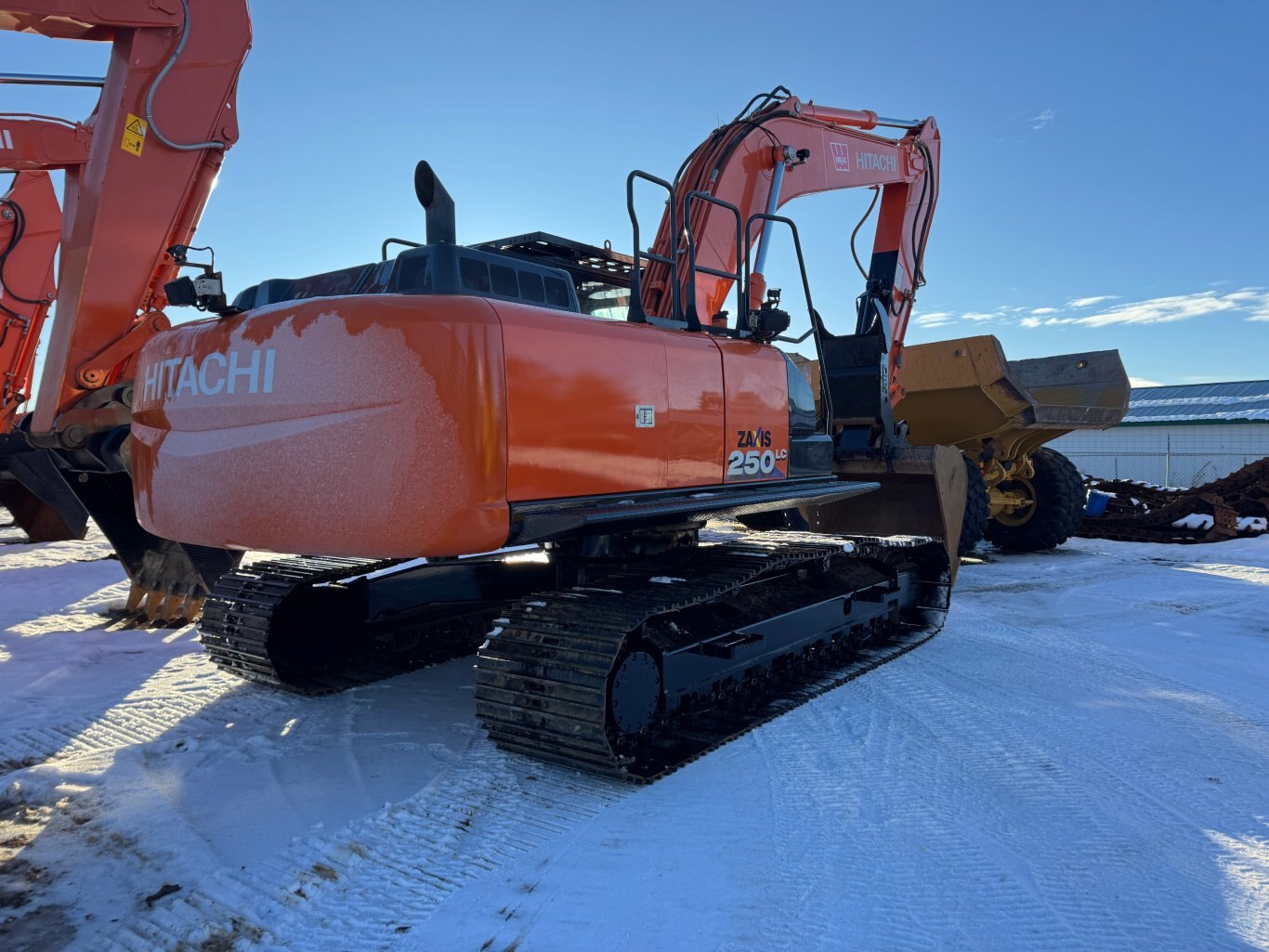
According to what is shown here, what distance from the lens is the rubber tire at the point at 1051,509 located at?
32.7 ft

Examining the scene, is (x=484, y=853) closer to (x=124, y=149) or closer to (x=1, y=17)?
(x=124, y=149)

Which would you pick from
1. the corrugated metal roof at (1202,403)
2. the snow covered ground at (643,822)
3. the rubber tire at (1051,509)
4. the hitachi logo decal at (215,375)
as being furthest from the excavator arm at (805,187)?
the corrugated metal roof at (1202,403)

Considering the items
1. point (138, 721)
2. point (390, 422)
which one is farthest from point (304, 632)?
point (390, 422)

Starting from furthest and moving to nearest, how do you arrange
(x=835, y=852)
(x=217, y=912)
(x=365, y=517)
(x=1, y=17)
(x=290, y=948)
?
(x=1, y=17) → (x=365, y=517) → (x=835, y=852) → (x=217, y=912) → (x=290, y=948)

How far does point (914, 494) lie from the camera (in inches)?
282

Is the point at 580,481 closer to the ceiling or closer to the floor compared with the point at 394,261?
closer to the floor

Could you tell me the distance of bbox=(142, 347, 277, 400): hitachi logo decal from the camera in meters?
3.00

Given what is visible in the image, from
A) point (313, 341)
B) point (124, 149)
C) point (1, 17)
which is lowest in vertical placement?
point (313, 341)

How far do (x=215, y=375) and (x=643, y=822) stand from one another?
6.99 ft

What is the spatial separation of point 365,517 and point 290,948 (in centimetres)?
121

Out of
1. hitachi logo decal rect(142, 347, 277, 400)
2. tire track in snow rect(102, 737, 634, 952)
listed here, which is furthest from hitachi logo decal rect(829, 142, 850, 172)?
tire track in snow rect(102, 737, 634, 952)

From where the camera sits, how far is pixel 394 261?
324 cm

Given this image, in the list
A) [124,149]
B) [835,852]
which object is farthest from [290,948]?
[124,149]

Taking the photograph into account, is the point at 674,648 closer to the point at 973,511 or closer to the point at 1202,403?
the point at 973,511
